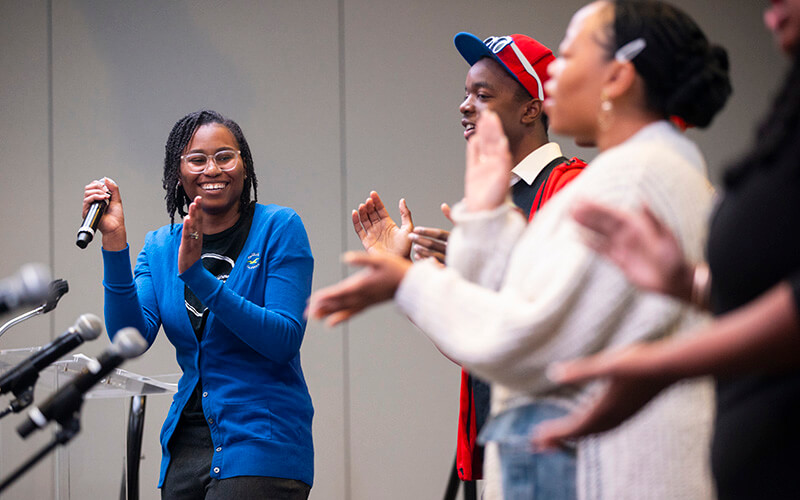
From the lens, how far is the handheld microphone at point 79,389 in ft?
4.21

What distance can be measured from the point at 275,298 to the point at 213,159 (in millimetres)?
459

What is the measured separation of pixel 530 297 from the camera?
1033 mm

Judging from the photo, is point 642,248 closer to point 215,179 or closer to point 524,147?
point 524,147

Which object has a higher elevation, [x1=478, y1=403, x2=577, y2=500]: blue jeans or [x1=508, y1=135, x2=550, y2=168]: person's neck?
[x1=508, y1=135, x2=550, y2=168]: person's neck

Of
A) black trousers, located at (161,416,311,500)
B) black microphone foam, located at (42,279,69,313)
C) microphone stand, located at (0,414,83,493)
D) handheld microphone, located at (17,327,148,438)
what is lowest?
black trousers, located at (161,416,311,500)

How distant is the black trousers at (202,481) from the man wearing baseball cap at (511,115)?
1.44 feet

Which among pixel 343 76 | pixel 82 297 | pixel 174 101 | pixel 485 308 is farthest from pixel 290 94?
pixel 485 308

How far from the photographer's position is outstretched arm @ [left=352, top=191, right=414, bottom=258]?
2.11 metres

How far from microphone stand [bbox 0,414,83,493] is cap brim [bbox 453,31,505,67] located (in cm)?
141

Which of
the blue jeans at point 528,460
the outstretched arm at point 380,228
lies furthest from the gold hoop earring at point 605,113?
the outstretched arm at point 380,228

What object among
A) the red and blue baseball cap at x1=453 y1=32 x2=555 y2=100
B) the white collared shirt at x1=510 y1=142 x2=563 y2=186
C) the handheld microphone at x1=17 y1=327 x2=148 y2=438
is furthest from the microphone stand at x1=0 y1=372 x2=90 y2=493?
the red and blue baseball cap at x1=453 y1=32 x2=555 y2=100

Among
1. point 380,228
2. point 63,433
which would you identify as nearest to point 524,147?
point 380,228

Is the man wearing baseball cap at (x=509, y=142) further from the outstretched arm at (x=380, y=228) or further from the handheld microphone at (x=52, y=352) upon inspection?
the handheld microphone at (x=52, y=352)

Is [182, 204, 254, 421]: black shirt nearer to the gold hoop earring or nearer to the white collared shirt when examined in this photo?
the white collared shirt
